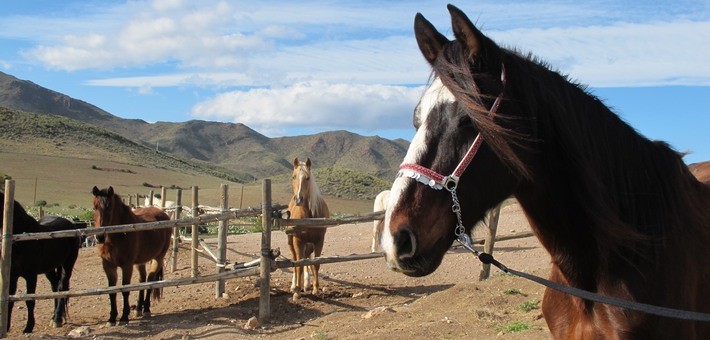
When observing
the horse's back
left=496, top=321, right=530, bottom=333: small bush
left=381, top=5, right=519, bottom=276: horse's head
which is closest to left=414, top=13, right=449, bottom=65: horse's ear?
left=381, top=5, right=519, bottom=276: horse's head

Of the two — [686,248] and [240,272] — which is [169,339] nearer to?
[240,272]

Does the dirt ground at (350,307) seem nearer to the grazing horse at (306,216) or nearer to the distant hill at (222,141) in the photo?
the grazing horse at (306,216)

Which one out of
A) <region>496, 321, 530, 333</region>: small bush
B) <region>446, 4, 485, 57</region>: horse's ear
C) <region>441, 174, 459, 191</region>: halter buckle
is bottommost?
<region>496, 321, 530, 333</region>: small bush

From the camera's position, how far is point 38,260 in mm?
8656

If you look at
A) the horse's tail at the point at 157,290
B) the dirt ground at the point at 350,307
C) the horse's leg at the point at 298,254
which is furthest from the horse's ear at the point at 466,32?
the horse's tail at the point at 157,290

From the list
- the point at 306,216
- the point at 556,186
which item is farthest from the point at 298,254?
the point at 556,186

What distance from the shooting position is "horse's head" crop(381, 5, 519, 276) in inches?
70.1

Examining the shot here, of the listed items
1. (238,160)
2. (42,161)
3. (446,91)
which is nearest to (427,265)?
(446,91)

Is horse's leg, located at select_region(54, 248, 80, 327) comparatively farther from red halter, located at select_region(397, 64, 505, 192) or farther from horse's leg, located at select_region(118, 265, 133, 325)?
red halter, located at select_region(397, 64, 505, 192)

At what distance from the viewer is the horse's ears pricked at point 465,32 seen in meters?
1.81

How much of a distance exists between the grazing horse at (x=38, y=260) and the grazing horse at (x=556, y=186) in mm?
8227

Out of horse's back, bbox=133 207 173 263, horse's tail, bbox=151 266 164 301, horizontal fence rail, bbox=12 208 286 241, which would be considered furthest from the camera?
horse's tail, bbox=151 266 164 301

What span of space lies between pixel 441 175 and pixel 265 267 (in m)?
6.31

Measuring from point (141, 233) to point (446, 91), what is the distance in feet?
27.5
